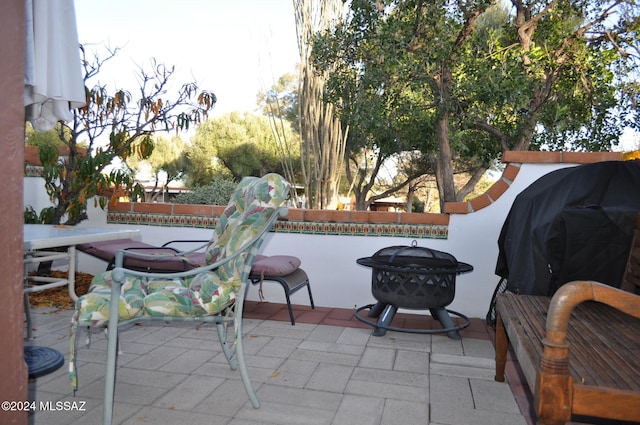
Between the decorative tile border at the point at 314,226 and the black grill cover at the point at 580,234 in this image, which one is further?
the decorative tile border at the point at 314,226

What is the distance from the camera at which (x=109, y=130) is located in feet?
16.4

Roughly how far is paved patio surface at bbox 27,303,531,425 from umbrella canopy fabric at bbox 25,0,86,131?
139 cm

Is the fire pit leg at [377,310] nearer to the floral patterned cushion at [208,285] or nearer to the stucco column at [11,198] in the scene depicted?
the floral patterned cushion at [208,285]

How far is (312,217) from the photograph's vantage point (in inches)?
184

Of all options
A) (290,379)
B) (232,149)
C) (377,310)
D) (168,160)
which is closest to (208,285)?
(290,379)

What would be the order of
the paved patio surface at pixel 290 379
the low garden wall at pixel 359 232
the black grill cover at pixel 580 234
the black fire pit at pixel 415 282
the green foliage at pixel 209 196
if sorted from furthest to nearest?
the green foliage at pixel 209 196
the low garden wall at pixel 359 232
the black fire pit at pixel 415 282
the black grill cover at pixel 580 234
the paved patio surface at pixel 290 379

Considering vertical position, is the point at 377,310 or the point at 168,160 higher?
the point at 168,160

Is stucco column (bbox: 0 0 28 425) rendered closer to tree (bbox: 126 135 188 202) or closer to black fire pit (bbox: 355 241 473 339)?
black fire pit (bbox: 355 241 473 339)

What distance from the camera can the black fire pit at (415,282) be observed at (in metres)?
3.44

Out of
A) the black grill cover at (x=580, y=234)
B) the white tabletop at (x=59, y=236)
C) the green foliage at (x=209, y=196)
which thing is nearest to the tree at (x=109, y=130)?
the green foliage at (x=209, y=196)

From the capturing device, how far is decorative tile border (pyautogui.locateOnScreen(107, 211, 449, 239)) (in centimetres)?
439

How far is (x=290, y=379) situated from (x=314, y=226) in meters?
2.09

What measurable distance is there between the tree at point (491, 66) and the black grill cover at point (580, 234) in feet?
9.33

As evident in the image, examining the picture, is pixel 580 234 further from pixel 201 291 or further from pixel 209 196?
pixel 209 196
